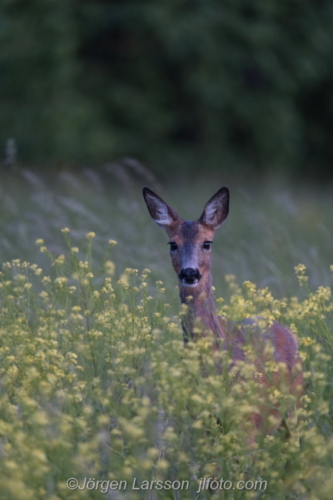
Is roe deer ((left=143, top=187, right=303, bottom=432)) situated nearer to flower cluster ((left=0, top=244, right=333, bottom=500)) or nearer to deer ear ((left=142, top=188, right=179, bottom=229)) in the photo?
deer ear ((left=142, top=188, right=179, bottom=229))

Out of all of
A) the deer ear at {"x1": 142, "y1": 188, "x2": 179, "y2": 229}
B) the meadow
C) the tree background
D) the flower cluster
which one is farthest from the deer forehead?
the tree background

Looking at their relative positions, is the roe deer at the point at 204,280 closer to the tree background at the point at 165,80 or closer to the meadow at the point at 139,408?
the meadow at the point at 139,408

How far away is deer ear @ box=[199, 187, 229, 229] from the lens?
5.54 metres

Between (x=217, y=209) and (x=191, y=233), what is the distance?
351 millimetres

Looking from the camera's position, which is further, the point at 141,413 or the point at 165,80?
the point at 165,80

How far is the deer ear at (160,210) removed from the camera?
5.63 metres

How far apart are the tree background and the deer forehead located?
12.4m

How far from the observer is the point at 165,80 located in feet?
68.4

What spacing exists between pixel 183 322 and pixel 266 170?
685 inches

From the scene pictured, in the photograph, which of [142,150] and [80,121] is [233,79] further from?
[80,121]

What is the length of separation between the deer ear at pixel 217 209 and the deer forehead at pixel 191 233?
Answer: 0.07 metres

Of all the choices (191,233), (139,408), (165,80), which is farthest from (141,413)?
(165,80)

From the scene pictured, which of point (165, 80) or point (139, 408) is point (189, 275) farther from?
point (165, 80)

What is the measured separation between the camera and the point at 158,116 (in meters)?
20.4
